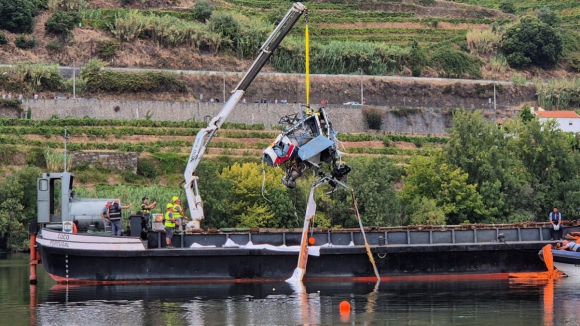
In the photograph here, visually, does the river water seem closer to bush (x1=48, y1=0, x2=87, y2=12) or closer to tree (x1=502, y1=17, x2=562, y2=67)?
bush (x1=48, y1=0, x2=87, y2=12)

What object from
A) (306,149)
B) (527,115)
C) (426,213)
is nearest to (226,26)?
(527,115)

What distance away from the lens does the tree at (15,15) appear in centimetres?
9894

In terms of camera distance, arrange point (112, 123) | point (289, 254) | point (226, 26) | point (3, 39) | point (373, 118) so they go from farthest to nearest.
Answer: point (226, 26)
point (3, 39)
point (373, 118)
point (112, 123)
point (289, 254)

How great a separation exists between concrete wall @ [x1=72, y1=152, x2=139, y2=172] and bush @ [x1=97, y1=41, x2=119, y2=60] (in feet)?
82.3

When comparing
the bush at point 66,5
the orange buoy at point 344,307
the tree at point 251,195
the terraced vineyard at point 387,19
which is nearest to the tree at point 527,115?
the terraced vineyard at point 387,19

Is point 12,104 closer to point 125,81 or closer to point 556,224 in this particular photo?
point 125,81

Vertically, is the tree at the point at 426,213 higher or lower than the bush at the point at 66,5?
lower

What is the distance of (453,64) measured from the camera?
110312 mm

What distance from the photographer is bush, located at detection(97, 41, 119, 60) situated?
98.3 meters

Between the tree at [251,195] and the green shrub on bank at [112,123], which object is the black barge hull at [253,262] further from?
the green shrub on bank at [112,123]

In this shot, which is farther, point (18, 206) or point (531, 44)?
point (531, 44)

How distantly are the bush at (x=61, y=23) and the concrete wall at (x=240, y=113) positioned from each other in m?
16.7

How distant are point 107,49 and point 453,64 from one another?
107ft

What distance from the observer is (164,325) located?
1277 inches
